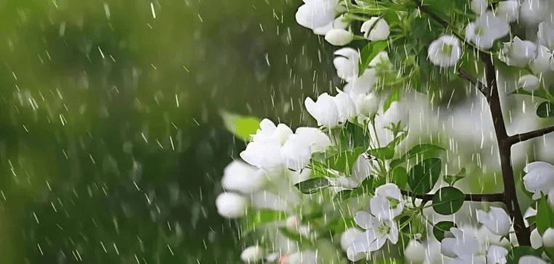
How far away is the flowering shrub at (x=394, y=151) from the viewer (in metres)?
0.45

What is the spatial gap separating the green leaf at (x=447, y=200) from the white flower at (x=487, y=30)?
77mm

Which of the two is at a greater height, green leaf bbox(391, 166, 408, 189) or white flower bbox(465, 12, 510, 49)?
white flower bbox(465, 12, 510, 49)

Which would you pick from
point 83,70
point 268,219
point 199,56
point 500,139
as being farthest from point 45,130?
point 500,139

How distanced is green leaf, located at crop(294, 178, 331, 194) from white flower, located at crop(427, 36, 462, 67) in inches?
3.4

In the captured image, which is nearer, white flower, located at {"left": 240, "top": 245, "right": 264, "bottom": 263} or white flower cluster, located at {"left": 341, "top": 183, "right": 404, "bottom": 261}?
white flower cluster, located at {"left": 341, "top": 183, "right": 404, "bottom": 261}

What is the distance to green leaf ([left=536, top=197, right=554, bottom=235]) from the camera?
1.47ft

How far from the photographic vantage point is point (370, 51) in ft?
1.63

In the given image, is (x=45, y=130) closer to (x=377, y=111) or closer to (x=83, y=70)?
(x=83, y=70)

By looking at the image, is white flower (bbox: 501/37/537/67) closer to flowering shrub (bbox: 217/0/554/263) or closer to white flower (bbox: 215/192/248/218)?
flowering shrub (bbox: 217/0/554/263)

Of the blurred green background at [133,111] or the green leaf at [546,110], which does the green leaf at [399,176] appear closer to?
the green leaf at [546,110]

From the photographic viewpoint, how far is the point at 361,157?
0.47 meters

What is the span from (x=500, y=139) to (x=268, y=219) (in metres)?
0.14

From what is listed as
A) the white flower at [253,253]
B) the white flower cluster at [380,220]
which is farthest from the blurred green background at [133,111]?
the white flower cluster at [380,220]

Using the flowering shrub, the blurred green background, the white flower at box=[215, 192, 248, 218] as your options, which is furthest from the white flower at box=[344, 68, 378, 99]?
the blurred green background
